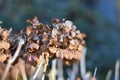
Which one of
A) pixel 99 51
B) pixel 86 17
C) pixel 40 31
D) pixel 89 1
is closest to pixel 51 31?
pixel 40 31

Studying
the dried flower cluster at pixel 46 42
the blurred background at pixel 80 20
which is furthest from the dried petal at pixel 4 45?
the blurred background at pixel 80 20

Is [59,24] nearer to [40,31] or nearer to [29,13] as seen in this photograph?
[40,31]

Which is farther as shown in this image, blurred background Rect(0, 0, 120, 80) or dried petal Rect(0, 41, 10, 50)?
blurred background Rect(0, 0, 120, 80)

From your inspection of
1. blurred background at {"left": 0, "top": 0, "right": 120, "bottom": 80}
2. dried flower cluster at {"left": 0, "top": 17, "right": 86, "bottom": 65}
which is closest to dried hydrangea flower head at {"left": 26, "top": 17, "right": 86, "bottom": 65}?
dried flower cluster at {"left": 0, "top": 17, "right": 86, "bottom": 65}

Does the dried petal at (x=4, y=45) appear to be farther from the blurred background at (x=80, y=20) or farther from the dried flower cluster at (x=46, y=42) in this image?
the blurred background at (x=80, y=20)

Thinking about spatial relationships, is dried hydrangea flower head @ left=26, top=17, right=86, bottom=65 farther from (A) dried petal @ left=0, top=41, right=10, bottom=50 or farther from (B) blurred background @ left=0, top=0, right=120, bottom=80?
(B) blurred background @ left=0, top=0, right=120, bottom=80

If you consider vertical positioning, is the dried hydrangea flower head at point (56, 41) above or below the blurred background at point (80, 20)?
below

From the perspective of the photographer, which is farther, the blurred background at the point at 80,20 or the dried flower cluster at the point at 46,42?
the blurred background at the point at 80,20

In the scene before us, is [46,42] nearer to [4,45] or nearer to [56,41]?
[56,41]

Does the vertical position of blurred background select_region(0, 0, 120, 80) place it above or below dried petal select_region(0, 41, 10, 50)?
above
